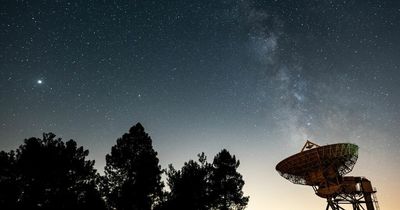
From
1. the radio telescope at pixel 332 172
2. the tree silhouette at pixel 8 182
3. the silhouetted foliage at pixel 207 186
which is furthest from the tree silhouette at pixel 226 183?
the tree silhouette at pixel 8 182

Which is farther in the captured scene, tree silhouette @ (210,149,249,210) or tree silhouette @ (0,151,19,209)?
tree silhouette @ (210,149,249,210)

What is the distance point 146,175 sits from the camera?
24.6m

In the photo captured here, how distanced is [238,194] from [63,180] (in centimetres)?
1833

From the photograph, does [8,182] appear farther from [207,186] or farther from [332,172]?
[332,172]

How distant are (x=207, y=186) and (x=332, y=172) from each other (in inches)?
513

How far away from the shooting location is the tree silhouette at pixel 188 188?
26594 mm

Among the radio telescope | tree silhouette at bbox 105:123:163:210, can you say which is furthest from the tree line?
the radio telescope

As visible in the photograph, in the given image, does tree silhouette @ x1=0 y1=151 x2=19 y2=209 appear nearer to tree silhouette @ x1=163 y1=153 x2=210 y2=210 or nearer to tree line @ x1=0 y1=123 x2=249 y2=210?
tree line @ x1=0 y1=123 x2=249 y2=210

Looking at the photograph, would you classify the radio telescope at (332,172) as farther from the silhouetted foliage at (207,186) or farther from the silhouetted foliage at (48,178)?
the silhouetted foliage at (48,178)

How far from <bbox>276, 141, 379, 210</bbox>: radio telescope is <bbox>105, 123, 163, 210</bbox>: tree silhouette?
498 inches

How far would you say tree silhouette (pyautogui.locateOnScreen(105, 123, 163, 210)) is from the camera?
23344mm

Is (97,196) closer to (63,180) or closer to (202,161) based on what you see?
(63,180)

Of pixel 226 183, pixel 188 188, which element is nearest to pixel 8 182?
pixel 188 188

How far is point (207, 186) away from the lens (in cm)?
3334
